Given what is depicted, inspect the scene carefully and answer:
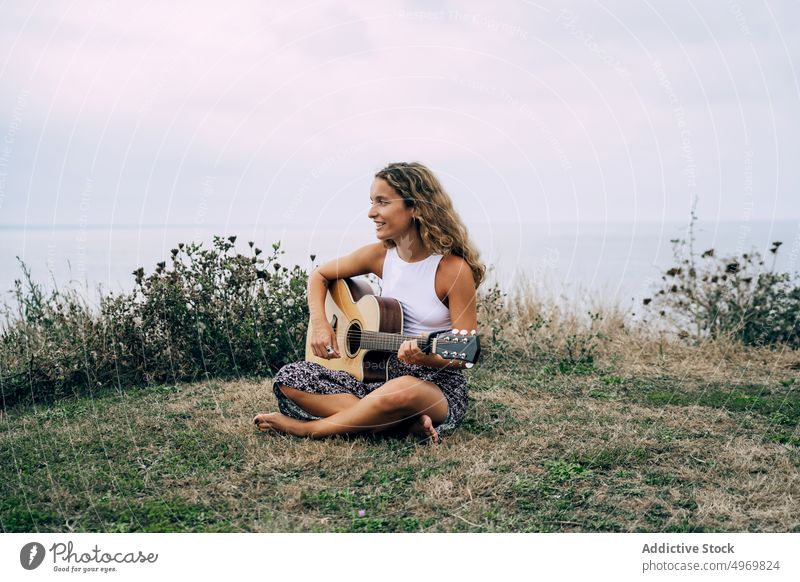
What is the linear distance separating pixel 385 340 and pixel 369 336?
131mm

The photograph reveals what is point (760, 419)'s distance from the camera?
17.0 ft

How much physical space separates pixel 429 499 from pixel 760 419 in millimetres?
2622

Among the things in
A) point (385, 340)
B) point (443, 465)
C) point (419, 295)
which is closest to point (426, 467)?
point (443, 465)

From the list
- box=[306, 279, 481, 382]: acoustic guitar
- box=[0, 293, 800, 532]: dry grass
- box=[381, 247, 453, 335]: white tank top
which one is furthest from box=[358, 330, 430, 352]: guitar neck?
box=[0, 293, 800, 532]: dry grass

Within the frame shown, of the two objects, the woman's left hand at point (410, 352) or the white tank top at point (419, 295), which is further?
the white tank top at point (419, 295)

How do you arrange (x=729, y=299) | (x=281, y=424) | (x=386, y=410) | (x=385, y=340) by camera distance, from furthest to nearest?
(x=729, y=299), (x=281, y=424), (x=385, y=340), (x=386, y=410)

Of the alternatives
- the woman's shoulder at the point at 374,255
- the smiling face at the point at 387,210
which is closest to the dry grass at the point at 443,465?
the woman's shoulder at the point at 374,255

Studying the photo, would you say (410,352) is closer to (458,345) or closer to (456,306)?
(458,345)

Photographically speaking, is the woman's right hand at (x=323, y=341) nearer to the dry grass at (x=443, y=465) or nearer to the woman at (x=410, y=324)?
the woman at (x=410, y=324)

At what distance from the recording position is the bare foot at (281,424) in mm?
4621

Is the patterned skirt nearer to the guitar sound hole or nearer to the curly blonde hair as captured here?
the guitar sound hole

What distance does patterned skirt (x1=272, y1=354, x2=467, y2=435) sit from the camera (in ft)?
15.3

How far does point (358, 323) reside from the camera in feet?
15.9
